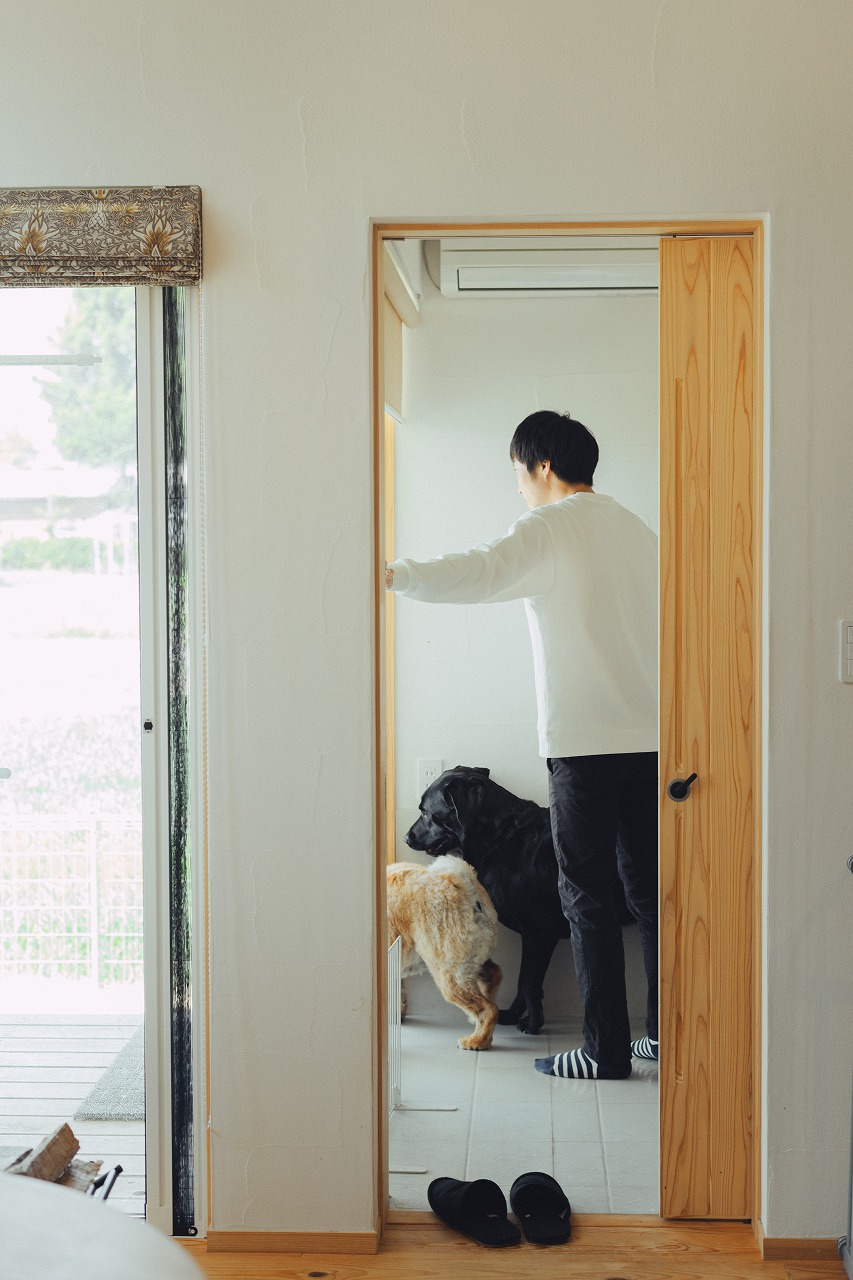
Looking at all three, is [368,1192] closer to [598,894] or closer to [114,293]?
[598,894]

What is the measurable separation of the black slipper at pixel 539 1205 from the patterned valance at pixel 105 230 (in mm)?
1888

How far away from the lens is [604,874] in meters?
2.34

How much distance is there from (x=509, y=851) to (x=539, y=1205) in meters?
0.69

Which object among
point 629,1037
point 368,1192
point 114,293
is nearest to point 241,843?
point 368,1192

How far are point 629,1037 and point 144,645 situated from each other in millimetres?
1273

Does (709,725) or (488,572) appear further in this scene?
(488,572)

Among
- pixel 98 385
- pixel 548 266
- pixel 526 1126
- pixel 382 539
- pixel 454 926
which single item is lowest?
pixel 526 1126

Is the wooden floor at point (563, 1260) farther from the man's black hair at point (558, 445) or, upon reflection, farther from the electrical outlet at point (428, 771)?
the man's black hair at point (558, 445)

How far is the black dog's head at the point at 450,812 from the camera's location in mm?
2406

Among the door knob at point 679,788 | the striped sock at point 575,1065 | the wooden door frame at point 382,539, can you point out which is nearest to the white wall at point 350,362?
the wooden door frame at point 382,539

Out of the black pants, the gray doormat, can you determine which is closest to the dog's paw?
the black pants

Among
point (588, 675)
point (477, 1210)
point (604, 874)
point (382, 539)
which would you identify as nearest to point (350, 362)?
point (382, 539)

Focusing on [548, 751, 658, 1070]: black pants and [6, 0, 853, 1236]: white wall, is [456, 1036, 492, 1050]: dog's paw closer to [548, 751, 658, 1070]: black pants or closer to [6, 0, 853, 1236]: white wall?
[548, 751, 658, 1070]: black pants

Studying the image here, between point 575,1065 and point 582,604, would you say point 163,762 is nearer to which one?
point 582,604
